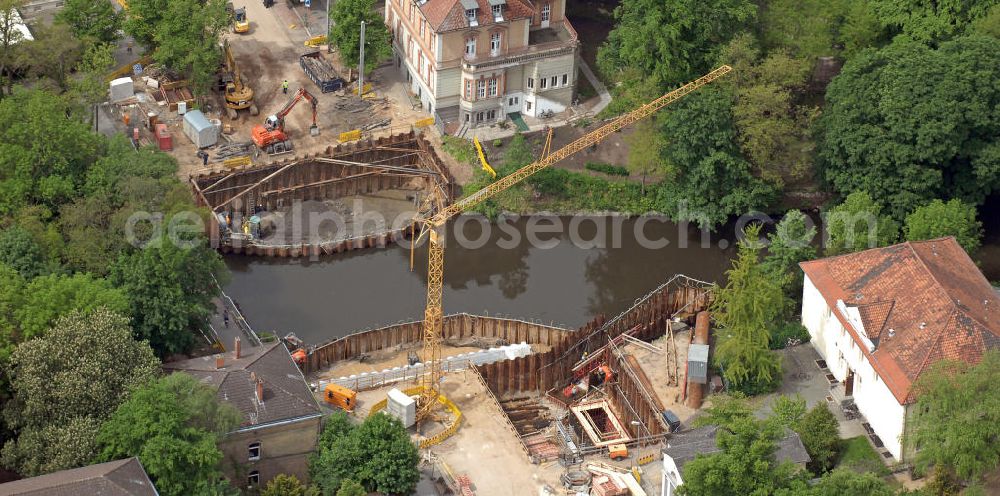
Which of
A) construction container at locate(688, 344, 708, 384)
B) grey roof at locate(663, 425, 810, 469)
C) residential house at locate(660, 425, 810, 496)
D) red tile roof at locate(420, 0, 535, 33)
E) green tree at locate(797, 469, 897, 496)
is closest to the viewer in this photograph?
green tree at locate(797, 469, 897, 496)

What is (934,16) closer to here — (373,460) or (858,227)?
(858,227)

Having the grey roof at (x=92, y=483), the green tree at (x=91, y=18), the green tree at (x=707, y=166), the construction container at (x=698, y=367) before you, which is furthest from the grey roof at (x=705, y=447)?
the green tree at (x=91, y=18)

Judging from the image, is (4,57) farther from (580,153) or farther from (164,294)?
(580,153)

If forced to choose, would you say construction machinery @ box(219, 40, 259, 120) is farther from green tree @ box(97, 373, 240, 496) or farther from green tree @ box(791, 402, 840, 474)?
green tree @ box(791, 402, 840, 474)

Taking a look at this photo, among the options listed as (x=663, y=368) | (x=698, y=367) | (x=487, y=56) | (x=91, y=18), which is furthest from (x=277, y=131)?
(x=698, y=367)

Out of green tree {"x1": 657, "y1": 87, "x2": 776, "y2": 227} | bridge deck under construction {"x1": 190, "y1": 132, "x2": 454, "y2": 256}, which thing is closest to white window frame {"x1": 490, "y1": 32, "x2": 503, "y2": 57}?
bridge deck under construction {"x1": 190, "y1": 132, "x2": 454, "y2": 256}

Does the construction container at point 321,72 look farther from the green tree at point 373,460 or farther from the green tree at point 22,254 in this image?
the green tree at point 373,460
